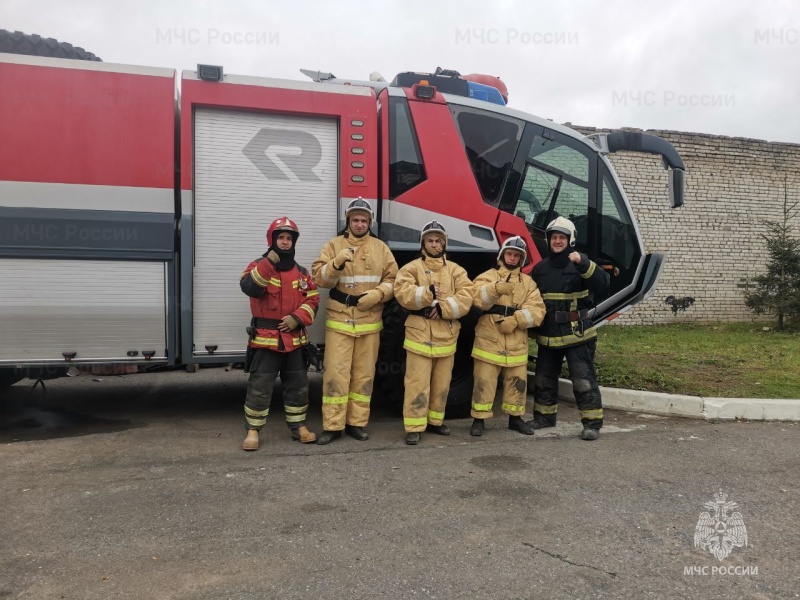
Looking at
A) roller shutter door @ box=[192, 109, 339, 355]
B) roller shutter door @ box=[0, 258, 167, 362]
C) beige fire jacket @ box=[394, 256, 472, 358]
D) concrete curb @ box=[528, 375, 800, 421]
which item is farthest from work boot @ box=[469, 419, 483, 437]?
roller shutter door @ box=[0, 258, 167, 362]

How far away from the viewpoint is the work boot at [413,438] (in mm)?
4227

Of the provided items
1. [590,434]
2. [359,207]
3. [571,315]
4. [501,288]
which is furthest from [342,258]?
[590,434]

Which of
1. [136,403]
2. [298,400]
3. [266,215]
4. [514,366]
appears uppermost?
[266,215]

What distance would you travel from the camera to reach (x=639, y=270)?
547 centimetres

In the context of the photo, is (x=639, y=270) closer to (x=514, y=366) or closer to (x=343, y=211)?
(x=514, y=366)

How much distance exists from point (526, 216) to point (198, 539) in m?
3.64

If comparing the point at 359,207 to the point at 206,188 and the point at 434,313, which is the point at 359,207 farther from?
the point at 206,188

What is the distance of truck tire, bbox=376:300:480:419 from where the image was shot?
472 cm

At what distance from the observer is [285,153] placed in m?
4.54

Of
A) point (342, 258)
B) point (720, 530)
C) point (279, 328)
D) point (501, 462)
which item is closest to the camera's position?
point (720, 530)

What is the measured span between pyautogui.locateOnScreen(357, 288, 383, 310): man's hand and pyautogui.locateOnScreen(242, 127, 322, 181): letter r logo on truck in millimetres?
1143

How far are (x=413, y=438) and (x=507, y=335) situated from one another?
109 centimetres

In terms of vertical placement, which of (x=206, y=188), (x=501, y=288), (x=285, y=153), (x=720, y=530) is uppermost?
(x=285, y=153)

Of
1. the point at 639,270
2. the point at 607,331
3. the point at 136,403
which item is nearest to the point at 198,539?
the point at 136,403
